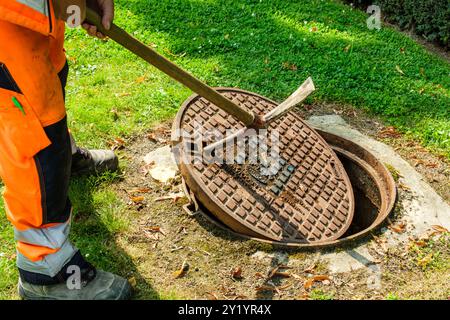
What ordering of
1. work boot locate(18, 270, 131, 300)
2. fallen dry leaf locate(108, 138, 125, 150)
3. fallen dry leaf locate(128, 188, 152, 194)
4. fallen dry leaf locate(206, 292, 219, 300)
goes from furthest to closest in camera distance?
fallen dry leaf locate(108, 138, 125, 150), fallen dry leaf locate(128, 188, 152, 194), fallen dry leaf locate(206, 292, 219, 300), work boot locate(18, 270, 131, 300)

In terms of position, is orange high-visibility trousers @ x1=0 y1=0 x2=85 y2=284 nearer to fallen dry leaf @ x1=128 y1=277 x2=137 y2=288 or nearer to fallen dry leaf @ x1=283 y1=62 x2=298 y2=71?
fallen dry leaf @ x1=128 y1=277 x2=137 y2=288

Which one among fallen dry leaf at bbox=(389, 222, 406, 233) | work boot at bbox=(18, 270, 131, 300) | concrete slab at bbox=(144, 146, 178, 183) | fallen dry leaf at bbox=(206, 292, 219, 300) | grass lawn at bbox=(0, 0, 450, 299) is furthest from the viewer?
grass lawn at bbox=(0, 0, 450, 299)

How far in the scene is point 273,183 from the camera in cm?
350

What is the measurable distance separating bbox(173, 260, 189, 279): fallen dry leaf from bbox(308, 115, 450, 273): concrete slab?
81cm

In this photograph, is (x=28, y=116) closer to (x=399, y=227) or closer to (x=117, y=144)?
(x=117, y=144)

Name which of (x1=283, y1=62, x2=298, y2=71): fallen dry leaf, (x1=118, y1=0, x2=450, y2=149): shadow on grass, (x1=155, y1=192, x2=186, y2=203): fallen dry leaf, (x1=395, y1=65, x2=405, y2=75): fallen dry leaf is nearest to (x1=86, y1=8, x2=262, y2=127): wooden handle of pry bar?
(x1=155, y1=192, x2=186, y2=203): fallen dry leaf

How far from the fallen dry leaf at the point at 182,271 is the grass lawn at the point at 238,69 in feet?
1.52

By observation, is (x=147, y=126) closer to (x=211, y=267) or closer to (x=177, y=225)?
(x=177, y=225)

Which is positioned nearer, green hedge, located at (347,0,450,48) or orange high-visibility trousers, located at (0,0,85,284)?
orange high-visibility trousers, located at (0,0,85,284)

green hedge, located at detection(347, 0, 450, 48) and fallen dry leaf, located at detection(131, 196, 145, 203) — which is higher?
green hedge, located at detection(347, 0, 450, 48)

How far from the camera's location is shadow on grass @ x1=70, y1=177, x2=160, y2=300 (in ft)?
9.75

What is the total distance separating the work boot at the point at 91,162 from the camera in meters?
3.51

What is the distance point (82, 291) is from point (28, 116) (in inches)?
38.9

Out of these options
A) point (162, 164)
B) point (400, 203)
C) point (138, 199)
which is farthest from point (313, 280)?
point (162, 164)
